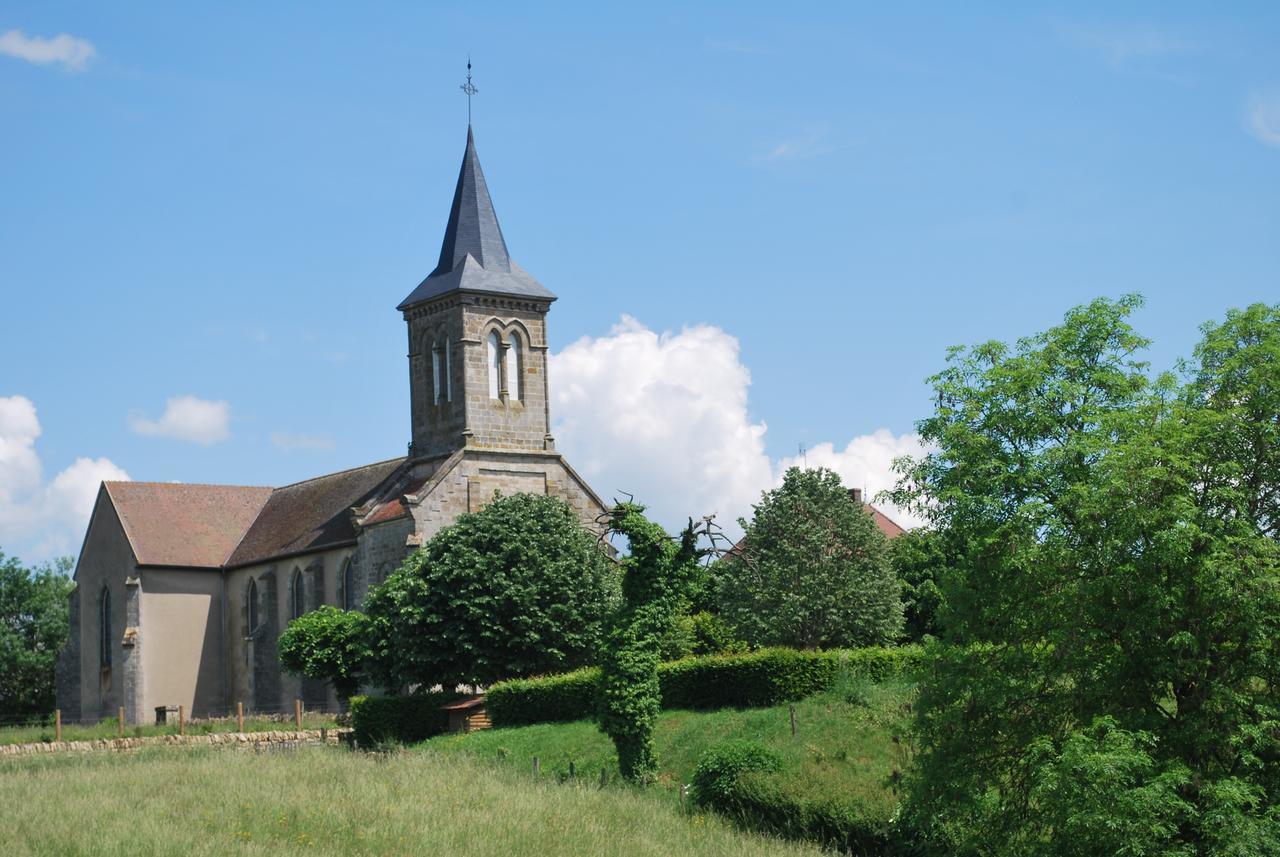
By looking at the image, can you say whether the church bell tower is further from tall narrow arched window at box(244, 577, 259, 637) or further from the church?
tall narrow arched window at box(244, 577, 259, 637)

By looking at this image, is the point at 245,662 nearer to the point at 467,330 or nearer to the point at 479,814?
the point at 467,330

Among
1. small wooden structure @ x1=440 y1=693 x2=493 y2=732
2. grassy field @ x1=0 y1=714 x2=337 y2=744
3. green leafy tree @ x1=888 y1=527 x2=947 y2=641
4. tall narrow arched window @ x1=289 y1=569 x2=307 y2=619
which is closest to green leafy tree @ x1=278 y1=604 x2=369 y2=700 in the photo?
grassy field @ x1=0 y1=714 x2=337 y2=744

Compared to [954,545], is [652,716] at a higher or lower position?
lower

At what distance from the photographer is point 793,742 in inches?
1144

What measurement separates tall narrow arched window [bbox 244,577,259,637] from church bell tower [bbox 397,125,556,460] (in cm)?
874

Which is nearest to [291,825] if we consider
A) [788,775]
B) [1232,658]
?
[788,775]

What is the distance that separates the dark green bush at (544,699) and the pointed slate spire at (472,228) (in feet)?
55.0

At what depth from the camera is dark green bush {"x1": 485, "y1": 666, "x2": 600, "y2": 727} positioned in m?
36.2

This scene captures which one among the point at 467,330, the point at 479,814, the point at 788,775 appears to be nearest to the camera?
the point at 479,814

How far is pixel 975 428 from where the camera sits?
22.7 m

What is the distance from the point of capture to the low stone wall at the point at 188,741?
1574 inches

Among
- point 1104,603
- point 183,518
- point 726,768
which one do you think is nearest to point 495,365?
point 183,518

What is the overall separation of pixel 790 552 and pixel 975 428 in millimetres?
17211

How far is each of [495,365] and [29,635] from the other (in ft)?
97.6
